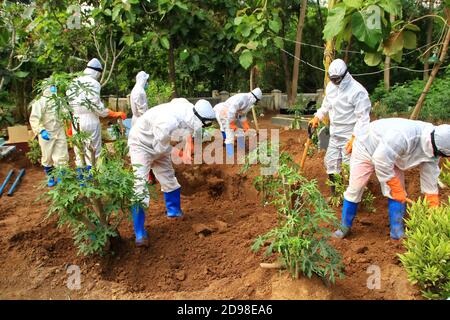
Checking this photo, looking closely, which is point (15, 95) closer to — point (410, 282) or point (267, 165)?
point (267, 165)

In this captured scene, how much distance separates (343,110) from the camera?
189 inches

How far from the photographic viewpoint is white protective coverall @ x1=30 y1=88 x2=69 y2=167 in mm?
5805

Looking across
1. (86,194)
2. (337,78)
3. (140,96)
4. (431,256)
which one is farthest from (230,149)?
(431,256)

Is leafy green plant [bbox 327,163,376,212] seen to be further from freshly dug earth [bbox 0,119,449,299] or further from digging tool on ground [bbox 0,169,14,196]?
digging tool on ground [bbox 0,169,14,196]

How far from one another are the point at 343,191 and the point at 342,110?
0.91 meters

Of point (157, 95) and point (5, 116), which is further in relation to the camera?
point (5, 116)

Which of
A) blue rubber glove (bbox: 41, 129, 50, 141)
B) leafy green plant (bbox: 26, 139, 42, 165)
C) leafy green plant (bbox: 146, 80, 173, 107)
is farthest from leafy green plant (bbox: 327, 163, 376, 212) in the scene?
leafy green plant (bbox: 26, 139, 42, 165)

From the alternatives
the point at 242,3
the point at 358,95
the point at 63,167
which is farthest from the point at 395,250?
the point at 242,3

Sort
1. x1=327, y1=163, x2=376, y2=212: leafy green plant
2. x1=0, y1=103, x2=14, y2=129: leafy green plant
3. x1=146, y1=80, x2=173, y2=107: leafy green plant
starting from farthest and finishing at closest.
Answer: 1. x1=0, y1=103, x2=14, y2=129: leafy green plant
2. x1=146, y1=80, x2=173, y2=107: leafy green plant
3. x1=327, y1=163, x2=376, y2=212: leafy green plant

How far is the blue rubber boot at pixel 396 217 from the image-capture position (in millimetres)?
3790

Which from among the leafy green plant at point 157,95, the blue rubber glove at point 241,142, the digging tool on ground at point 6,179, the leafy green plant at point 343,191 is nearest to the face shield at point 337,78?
the leafy green plant at point 343,191

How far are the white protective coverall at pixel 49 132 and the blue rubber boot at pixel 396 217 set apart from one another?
409 cm

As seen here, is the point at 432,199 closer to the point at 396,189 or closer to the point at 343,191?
the point at 396,189

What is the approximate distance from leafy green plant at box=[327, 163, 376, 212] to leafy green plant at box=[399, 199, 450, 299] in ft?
4.65
